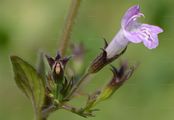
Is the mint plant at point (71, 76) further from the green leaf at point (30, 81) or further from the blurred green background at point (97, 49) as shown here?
the blurred green background at point (97, 49)

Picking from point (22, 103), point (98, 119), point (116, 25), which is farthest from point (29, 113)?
point (116, 25)

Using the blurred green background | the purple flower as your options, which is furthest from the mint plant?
the blurred green background

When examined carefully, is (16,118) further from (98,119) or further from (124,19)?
(124,19)

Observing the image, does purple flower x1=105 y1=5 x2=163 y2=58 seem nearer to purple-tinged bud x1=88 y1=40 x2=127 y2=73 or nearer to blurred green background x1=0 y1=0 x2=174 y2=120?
purple-tinged bud x1=88 y1=40 x2=127 y2=73

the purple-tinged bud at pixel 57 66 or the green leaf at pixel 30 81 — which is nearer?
the purple-tinged bud at pixel 57 66

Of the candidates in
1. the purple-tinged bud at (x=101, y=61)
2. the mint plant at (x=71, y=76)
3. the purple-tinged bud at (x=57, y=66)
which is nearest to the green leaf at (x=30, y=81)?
the mint plant at (x=71, y=76)

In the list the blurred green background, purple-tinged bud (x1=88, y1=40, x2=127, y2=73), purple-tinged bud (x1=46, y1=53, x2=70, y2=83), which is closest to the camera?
purple-tinged bud (x1=46, y1=53, x2=70, y2=83)
